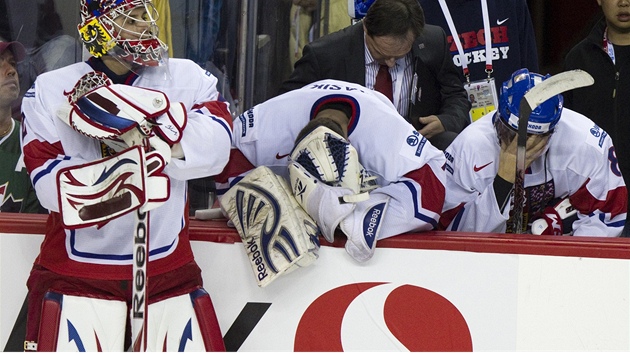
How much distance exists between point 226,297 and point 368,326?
0.37 m

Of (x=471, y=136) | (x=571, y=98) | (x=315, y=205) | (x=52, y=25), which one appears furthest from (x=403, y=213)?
(x=52, y=25)

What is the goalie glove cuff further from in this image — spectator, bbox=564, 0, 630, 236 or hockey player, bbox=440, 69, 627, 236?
spectator, bbox=564, 0, 630, 236

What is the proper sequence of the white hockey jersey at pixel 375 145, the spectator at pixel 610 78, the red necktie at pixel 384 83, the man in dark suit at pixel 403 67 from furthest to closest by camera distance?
1. the spectator at pixel 610 78
2. the red necktie at pixel 384 83
3. the man in dark suit at pixel 403 67
4. the white hockey jersey at pixel 375 145

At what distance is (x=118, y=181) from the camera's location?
2234 mm

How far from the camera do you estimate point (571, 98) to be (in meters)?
3.60

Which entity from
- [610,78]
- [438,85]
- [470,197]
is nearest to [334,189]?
[470,197]

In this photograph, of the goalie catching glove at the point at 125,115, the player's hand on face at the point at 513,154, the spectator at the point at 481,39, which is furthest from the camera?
the spectator at the point at 481,39

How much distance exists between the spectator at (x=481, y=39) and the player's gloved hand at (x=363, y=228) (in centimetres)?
105

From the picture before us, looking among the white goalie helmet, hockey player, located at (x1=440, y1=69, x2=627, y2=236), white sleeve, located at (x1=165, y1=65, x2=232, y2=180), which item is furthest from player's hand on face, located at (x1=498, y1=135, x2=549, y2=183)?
white sleeve, located at (x1=165, y1=65, x2=232, y2=180)

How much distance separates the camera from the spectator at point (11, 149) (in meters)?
3.26

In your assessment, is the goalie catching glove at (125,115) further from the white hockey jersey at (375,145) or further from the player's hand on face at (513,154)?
the player's hand on face at (513,154)

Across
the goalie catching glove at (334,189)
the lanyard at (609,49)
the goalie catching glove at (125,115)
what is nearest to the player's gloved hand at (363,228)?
the goalie catching glove at (334,189)

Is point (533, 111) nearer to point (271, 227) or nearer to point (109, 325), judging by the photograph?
point (271, 227)

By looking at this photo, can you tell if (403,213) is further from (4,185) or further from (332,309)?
(4,185)
